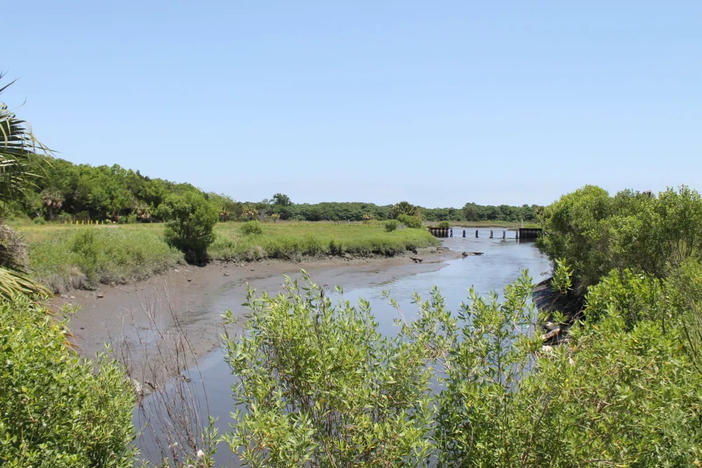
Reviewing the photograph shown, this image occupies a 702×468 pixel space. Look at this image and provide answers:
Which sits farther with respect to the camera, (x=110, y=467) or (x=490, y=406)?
(x=110, y=467)

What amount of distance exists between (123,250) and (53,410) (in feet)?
75.2

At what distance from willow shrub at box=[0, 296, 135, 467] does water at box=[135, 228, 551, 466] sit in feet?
5.47

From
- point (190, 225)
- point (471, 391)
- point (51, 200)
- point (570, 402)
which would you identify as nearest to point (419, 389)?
point (471, 391)

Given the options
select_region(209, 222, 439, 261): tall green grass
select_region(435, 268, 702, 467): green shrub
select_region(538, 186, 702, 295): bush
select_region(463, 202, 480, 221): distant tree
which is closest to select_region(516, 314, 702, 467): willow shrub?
select_region(435, 268, 702, 467): green shrub

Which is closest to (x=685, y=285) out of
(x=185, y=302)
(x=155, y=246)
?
(x=185, y=302)

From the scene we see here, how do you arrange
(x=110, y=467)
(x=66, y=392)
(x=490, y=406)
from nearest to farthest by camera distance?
(x=490, y=406) → (x=66, y=392) → (x=110, y=467)

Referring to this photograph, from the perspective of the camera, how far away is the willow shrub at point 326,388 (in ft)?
11.4

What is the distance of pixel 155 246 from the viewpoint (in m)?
28.7

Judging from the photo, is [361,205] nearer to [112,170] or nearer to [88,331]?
[112,170]

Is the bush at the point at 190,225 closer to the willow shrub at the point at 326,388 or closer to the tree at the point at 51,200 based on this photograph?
the tree at the point at 51,200

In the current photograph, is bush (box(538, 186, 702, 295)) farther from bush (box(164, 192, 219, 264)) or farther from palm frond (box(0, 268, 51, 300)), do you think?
bush (box(164, 192, 219, 264))

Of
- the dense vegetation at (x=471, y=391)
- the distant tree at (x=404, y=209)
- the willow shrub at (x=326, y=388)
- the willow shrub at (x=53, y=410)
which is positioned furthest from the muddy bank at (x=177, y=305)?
the distant tree at (x=404, y=209)

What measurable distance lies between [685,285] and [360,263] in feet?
116

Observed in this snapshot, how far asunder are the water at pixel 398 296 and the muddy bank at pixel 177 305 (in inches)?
30.6
